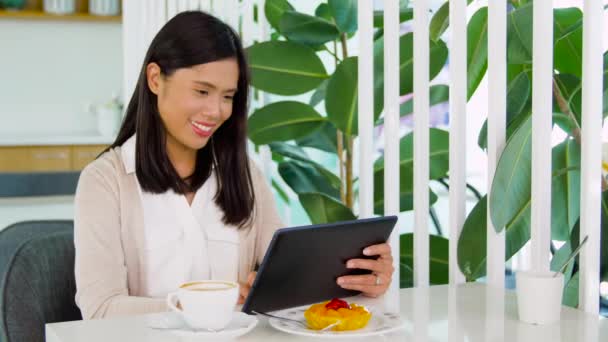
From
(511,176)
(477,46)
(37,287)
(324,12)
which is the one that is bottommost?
(37,287)

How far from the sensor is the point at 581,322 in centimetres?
119

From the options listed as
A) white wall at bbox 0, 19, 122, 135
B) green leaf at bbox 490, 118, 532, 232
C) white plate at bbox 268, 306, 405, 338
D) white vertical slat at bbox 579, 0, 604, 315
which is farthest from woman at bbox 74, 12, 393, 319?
white wall at bbox 0, 19, 122, 135

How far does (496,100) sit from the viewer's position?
140cm

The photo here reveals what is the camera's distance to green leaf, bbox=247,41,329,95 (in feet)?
6.66

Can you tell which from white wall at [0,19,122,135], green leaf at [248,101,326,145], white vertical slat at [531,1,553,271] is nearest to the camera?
white vertical slat at [531,1,553,271]

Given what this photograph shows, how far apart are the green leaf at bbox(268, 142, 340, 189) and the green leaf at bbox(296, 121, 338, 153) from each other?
31 millimetres

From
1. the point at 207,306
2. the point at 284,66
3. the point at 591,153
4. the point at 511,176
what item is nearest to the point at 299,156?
the point at 284,66

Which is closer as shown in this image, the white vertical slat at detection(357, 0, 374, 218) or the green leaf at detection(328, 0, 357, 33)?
the white vertical slat at detection(357, 0, 374, 218)

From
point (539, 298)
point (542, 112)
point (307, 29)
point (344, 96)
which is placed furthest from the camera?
point (307, 29)

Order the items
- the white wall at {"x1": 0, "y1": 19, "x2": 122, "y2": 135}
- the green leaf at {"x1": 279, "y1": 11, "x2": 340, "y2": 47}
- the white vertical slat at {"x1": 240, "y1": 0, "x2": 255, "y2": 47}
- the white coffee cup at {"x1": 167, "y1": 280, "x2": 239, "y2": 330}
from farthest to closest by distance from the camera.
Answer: the white wall at {"x1": 0, "y1": 19, "x2": 122, "y2": 135}, the white vertical slat at {"x1": 240, "y1": 0, "x2": 255, "y2": 47}, the green leaf at {"x1": 279, "y1": 11, "x2": 340, "y2": 47}, the white coffee cup at {"x1": 167, "y1": 280, "x2": 239, "y2": 330}

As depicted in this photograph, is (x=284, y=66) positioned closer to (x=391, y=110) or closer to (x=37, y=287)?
(x=391, y=110)

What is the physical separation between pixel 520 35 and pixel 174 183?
0.74 meters

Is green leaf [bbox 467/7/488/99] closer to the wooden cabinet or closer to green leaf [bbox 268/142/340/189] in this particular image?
green leaf [bbox 268/142/340/189]

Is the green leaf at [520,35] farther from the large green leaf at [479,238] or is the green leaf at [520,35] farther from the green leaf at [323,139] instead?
the green leaf at [323,139]
